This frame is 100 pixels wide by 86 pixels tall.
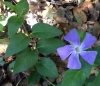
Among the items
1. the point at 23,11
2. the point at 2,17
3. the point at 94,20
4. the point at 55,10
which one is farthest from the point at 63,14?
the point at 23,11

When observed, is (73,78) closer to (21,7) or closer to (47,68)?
(47,68)

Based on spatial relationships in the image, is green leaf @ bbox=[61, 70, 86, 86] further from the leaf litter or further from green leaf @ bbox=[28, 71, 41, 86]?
the leaf litter

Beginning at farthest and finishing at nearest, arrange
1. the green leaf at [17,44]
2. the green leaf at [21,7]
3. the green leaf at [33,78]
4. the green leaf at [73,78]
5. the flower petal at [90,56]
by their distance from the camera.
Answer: the green leaf at [33,78], the green leaf at [21,7], the green leaf at [17,44], the green leaf at [73,78], the flower petal at [90,56]

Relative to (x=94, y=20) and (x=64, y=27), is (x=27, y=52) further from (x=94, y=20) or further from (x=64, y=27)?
(x=94, y=20)

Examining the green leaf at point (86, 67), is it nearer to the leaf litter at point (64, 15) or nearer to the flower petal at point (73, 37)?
the flower petal at point (73, 37)

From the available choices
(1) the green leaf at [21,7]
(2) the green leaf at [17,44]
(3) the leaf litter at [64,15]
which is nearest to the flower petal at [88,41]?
(2) the green leaf at [17,44]

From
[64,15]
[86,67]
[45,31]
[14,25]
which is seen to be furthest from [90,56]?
[64,15]

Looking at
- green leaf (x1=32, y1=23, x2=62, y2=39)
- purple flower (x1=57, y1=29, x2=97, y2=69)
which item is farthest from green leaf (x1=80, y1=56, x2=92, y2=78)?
green leaf (x1=32, y1=23, x2=62, y2=39)
